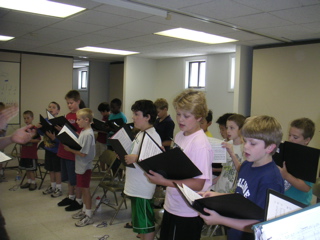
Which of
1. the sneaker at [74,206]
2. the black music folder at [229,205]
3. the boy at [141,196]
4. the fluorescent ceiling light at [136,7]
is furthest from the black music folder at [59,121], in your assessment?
the black music folder at [229,205]

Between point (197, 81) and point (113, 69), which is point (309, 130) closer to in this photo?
point (197, 81)

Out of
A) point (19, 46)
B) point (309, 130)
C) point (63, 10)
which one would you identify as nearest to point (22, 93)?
point (19, 46)

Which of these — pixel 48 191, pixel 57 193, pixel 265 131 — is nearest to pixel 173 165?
pixel 265 131

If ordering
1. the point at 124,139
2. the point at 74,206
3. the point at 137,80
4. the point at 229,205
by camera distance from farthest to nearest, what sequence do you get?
the point at 137,80
the point at 74,206
the point at 124,139
the point at 229,205

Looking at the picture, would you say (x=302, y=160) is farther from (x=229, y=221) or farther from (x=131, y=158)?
(x=131, y=158)

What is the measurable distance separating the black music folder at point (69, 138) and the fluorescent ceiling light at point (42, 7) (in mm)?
1420

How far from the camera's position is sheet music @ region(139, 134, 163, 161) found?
195cm

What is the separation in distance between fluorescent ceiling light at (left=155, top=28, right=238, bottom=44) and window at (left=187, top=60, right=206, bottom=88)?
200 cm

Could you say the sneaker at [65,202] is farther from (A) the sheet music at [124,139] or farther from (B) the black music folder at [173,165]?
(B) the black music folder at [173,165]

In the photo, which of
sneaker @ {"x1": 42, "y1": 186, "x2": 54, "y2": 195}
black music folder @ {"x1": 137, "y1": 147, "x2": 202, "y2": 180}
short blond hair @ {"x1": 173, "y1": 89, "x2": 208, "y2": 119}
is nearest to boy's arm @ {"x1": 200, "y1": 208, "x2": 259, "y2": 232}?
black music folder @ {"x1": 137, "y1": 147, "x2": 202, "y2": 180}

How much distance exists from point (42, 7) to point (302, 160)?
325 cm

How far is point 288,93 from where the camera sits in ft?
17.1

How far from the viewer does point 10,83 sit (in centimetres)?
701

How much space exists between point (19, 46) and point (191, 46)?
3.71 meters
